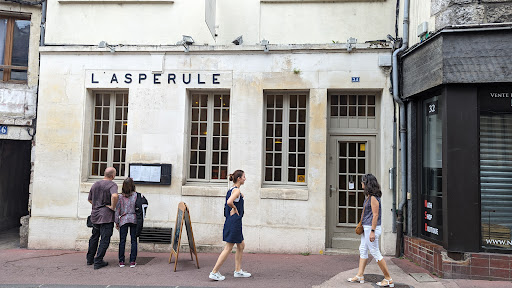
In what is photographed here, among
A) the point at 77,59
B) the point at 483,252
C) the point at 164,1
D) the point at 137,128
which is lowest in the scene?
the point at 483,252

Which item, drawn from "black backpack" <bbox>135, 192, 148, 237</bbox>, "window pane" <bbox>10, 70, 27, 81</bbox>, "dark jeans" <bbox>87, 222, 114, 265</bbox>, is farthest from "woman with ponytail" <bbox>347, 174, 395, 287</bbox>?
"window pane" <bbox>10, 70, 27, 81</bbox>

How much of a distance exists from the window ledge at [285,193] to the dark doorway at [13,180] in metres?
7.21

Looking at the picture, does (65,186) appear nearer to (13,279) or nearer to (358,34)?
(13,279)

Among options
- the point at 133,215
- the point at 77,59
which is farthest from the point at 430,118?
the point at 77,59

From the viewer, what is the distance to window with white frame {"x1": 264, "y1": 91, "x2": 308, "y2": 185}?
8508 mm

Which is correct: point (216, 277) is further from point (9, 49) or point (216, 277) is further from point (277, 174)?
point (9, 49)

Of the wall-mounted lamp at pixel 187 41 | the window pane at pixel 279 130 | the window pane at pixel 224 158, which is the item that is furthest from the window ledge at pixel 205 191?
the wall-mounted lamp at pixel 187 41

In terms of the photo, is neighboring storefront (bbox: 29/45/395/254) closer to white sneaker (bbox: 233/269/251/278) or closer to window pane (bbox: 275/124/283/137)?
window pane (bbox: 275/124/283/137)

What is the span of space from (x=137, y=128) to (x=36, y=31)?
3.50 meters

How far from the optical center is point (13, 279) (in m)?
6.36

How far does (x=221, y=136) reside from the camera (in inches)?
343

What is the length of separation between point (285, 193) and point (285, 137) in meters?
1.26

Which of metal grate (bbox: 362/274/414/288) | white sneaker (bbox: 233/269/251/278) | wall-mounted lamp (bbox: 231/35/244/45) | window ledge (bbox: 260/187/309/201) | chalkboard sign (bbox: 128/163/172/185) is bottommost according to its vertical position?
metal grate (bbox: 362/274/414/288)

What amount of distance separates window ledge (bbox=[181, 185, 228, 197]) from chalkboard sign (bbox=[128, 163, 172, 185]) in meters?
0.42
